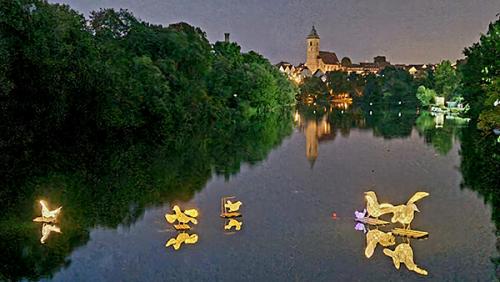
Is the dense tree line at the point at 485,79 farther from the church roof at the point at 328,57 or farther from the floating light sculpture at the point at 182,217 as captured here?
the church roof at the point at 328,57

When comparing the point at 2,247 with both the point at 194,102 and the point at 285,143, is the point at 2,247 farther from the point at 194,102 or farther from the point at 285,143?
the point at 194,102

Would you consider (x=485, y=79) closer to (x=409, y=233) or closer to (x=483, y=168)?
(x=483, y=168)

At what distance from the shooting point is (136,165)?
20.5m

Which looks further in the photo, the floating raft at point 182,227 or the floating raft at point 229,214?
the floating raft at point 229,214

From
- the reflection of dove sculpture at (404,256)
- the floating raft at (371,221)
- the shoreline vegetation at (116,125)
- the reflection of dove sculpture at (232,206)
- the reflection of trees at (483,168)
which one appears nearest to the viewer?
the reflection of dove sculpture at (404,256)

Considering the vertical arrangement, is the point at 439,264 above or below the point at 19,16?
below

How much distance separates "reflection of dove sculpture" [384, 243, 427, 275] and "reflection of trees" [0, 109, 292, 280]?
5.71 meters

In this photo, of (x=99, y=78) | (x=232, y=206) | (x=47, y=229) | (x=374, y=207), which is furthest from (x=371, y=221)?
(x=99, y=78)

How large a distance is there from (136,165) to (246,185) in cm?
483

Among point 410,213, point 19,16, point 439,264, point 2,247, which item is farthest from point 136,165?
point 439,264

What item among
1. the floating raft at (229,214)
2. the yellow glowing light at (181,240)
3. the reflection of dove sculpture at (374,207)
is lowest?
the yellow glowing light at (181,240)

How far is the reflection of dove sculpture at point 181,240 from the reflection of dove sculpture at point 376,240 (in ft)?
10.9

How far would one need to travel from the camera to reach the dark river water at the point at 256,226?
9.84 meters

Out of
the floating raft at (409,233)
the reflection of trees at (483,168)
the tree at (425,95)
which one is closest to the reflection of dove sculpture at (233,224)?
the floating raft at (409,233)
